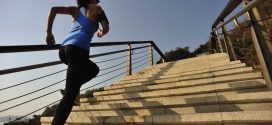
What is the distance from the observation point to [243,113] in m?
2.10

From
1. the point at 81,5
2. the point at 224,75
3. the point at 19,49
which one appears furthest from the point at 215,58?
the point at 19,49

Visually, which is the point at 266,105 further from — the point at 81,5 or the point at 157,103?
the point at 81,5

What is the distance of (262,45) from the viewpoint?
8.02 feet

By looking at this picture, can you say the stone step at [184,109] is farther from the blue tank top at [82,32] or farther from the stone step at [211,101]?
the blue tank top at [82,32]

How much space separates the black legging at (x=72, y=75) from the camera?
190cm

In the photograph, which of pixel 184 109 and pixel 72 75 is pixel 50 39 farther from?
pixel 184 109

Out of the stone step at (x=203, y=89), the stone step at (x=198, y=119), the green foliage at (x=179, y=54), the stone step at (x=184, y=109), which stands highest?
the green foliage at (x=179, y=54)

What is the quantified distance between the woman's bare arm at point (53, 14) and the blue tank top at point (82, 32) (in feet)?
0.28

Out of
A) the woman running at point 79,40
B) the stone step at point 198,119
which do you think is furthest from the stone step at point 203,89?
the woman running at point 79,40

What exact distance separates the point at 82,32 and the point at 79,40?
122 mm

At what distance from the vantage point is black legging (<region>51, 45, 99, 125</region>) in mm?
1903

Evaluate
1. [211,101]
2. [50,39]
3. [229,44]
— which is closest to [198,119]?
[211,101]

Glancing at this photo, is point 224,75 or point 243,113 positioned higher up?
point 224,75

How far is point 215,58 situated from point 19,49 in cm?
471
